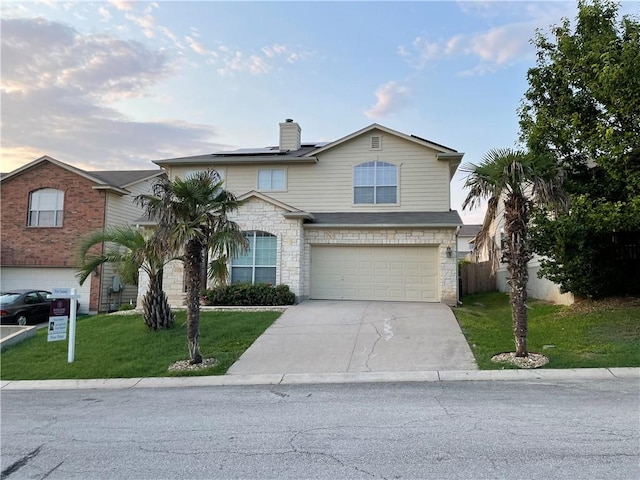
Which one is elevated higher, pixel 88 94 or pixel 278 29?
pixel 278 29

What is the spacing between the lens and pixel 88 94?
14.7 metres

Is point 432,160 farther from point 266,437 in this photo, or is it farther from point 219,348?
point 266,437

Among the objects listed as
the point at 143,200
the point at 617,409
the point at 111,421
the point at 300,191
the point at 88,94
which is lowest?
the point at 111,421

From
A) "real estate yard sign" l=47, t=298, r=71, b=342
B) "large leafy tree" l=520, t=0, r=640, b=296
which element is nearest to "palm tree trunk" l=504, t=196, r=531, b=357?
"large leafy tree" l=520, t=0, r=640, b=296

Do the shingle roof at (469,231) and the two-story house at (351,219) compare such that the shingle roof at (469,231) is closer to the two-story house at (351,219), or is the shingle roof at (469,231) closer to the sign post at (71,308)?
the two-story house at (351,219)

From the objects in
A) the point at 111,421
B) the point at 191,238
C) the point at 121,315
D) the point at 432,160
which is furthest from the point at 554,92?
the point at 121,315

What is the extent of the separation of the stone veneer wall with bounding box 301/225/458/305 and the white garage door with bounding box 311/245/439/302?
270 millimetres

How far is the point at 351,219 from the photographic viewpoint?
57.5 ft

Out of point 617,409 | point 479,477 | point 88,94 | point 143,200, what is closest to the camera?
point 479,477

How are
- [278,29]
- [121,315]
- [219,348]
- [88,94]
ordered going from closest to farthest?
[219,348]
[278,29]
[88,94]
[121,315]

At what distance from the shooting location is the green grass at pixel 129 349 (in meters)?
9.55

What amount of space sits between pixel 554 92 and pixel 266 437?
42.8 ft

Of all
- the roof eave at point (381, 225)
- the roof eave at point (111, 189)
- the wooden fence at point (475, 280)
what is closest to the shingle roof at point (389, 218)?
the roof eave at point (381, 225)

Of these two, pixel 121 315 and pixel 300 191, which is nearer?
pixel 121 315
